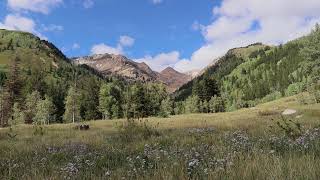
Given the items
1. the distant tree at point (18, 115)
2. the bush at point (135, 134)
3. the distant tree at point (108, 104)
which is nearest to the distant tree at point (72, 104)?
the distant tree at point (108, 104)

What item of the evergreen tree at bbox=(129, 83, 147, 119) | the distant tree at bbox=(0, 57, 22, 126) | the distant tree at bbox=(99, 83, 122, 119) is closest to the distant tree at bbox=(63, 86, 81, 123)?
the distant tree at bbox=(99, 83, 122, 119)

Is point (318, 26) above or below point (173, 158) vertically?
above

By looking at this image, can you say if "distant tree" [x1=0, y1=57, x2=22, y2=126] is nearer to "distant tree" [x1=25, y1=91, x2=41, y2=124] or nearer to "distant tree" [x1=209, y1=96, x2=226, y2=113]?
"distant tree" [x1=25, y1=91, x2=41, y2=124]

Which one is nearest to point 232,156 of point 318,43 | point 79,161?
point 79,161

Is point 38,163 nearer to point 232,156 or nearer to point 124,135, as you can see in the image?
point 232,156

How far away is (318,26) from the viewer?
79312 mm

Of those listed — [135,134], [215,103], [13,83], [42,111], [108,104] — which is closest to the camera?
[135,134]

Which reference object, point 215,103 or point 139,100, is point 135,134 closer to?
point 139,100

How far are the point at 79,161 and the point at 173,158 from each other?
6.80ft

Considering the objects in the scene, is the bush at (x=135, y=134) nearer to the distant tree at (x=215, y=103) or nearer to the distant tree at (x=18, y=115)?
the distant tree at (x=18, y=115)

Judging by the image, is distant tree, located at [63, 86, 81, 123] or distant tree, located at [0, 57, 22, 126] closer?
distant tree, located at [0, 57, 22, 126]

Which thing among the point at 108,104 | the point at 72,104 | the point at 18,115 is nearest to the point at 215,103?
the point at 108,104

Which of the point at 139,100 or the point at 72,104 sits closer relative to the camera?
the point at 139,100

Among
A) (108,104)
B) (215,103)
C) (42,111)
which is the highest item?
(108,104)
